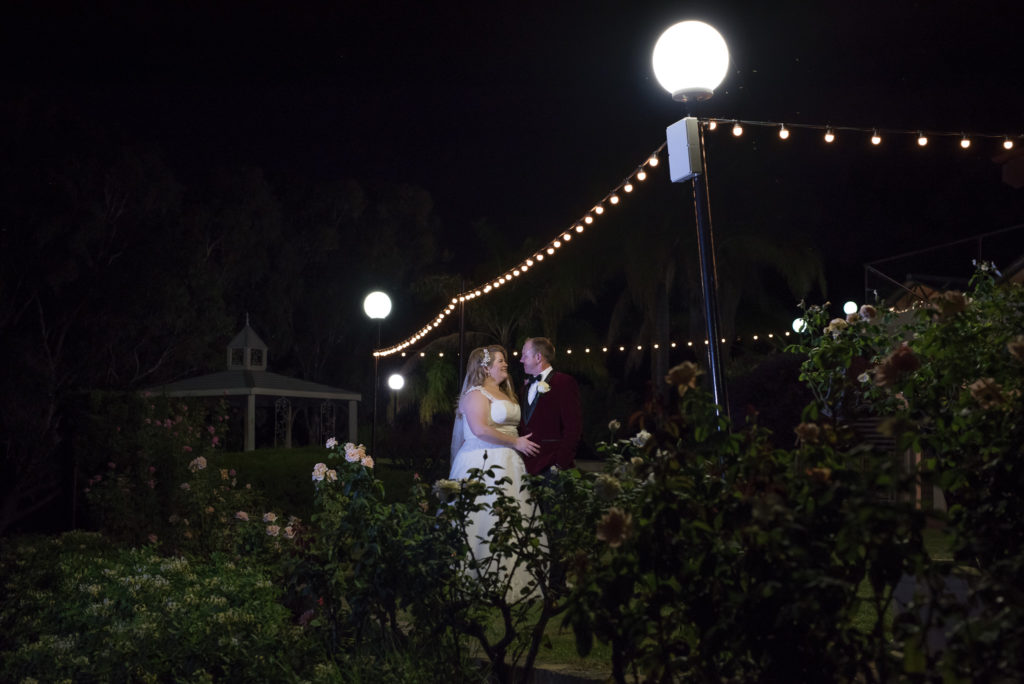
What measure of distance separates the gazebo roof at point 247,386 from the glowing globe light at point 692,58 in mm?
22134

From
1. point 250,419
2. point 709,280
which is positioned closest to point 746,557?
point 709,280

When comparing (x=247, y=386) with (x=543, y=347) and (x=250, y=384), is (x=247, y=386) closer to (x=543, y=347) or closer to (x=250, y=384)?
(x=250, y=384)

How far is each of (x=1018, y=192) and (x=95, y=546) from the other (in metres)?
25.6

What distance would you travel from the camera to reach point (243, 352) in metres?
30.0

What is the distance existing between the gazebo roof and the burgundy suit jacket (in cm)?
2037

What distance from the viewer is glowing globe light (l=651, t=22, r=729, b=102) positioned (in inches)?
228

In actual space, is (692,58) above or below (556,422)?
above

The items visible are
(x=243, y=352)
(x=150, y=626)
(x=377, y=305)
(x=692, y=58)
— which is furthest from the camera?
(x=243, y=352)

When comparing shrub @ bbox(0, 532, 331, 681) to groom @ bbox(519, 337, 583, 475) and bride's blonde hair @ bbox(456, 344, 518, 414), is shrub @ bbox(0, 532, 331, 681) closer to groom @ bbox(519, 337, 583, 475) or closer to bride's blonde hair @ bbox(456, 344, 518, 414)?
bride's blonde hair @ bbox(456, 344, 518, 414)

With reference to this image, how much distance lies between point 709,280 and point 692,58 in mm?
1253

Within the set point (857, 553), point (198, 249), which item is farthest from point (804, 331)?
point (198, 249)

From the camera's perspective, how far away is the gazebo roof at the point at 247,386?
1074 inches

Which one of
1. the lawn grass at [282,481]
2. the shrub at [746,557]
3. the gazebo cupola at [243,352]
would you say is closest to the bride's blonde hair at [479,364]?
the shrub at [746,557]

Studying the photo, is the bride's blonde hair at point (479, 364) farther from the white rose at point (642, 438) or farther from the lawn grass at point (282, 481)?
the lawn grass at point (282, 481)
